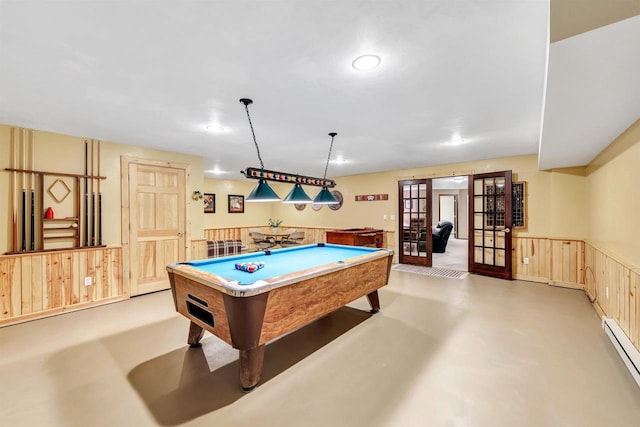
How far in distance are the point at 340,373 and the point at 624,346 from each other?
2.48 metres

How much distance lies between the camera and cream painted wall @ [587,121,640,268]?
233cm

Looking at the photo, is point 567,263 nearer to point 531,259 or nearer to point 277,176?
point 531,259

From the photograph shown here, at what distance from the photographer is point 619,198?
2.75 meters

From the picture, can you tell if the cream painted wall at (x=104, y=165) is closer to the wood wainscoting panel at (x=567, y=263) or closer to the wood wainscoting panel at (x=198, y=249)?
the wood wainscoting panel at (x=198, y=249)

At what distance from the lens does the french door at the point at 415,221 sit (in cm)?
620

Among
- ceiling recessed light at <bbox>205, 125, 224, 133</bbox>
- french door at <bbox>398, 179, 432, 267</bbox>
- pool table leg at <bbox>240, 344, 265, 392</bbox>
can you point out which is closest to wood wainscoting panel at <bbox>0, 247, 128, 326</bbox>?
ceiling recessed light at <bbox>205, 125, 224, 133</bbox>

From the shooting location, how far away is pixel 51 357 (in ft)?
8.09

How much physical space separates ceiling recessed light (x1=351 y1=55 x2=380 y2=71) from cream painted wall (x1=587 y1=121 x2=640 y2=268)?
2351 mm

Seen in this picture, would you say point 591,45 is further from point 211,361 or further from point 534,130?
point 211,361

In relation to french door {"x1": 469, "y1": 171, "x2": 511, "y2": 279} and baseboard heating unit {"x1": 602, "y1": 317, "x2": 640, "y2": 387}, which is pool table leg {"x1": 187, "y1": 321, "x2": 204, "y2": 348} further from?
french door {"x1": 469, "y1": 171, "x2": 511, "y2": 279}

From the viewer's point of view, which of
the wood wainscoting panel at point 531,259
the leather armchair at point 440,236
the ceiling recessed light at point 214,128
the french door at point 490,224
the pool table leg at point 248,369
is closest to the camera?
the pool table leg at point 248,369

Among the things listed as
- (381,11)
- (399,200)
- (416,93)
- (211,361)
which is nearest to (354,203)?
(399,200)

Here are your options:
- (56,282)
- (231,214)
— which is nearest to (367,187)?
(231,214)

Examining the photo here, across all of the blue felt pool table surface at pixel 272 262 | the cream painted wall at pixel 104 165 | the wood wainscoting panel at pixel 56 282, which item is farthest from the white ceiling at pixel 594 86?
the wood wainscoting panel at pixel 56 282
